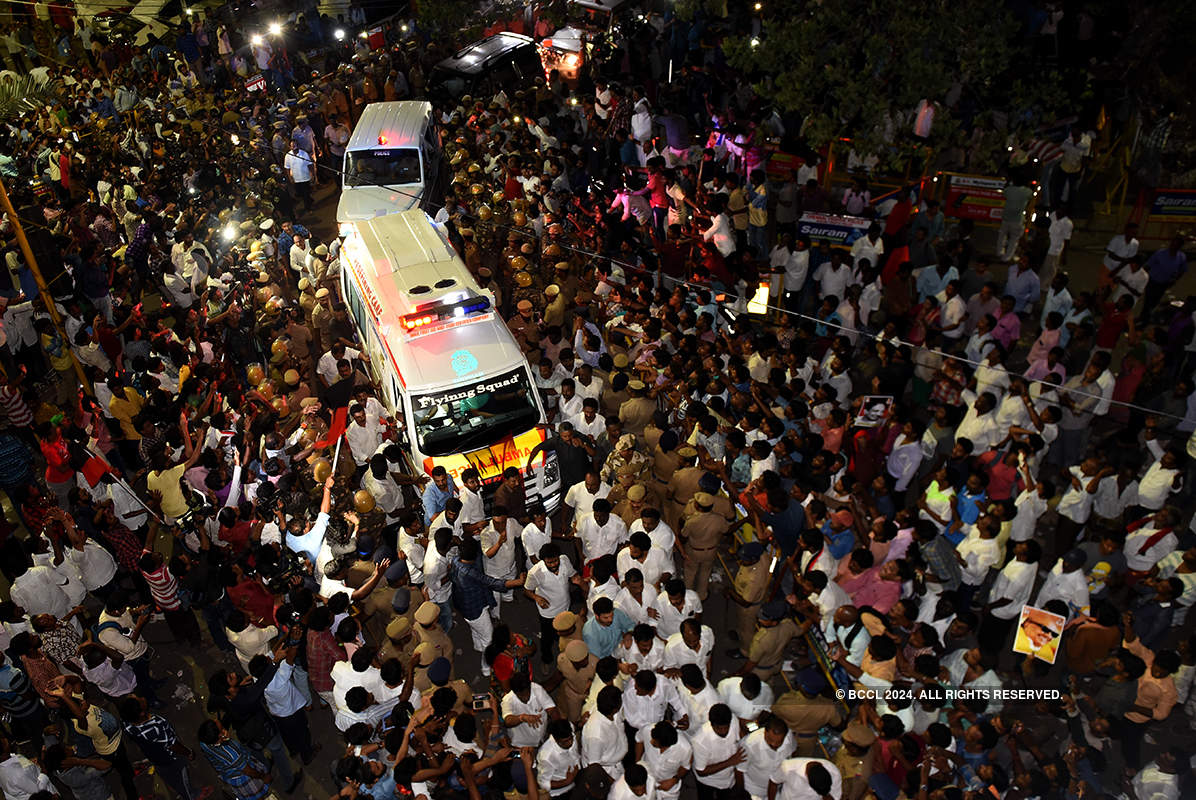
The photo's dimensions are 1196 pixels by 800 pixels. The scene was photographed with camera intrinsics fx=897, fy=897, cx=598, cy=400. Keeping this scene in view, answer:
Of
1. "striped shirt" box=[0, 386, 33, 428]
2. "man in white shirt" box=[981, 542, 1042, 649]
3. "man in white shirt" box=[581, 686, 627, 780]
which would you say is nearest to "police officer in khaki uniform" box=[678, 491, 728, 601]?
"man in white shirt" box=[581, 686, 627, 780]

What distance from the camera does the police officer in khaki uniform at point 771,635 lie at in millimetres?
6809

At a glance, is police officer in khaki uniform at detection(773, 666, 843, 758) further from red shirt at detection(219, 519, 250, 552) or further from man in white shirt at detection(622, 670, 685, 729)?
red shirt at detection(219, 519, 250, 552)

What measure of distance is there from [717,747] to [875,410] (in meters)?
4.18

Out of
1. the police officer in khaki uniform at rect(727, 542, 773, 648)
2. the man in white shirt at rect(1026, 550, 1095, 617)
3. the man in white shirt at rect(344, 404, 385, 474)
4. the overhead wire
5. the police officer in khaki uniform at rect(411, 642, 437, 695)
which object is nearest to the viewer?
the man in white shirt at rect(1026, 550, 1095, 617)

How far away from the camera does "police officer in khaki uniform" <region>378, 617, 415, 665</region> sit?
6891mm

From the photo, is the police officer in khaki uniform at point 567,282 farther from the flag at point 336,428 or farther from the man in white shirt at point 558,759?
the man in white shirt at point 558,759

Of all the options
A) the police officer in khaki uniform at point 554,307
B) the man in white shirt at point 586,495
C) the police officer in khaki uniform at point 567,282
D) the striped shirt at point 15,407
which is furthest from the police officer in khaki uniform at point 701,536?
the striped shirt at point 15,407

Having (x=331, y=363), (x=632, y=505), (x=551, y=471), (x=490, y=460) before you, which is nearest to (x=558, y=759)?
(x=632, y=505)

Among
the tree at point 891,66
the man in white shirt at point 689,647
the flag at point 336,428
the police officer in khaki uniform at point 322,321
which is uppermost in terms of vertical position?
the tree at point 891,66

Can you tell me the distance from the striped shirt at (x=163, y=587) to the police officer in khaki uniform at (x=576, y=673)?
12.2 feet

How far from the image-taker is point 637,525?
7.86 metres

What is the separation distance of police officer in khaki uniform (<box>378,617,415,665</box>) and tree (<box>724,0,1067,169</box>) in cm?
1033

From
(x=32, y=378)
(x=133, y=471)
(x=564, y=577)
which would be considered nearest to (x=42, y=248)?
(x=32, y=378)

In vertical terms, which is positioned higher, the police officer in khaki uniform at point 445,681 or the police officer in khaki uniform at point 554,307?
the police officer in khaki uniform at point 445,681
